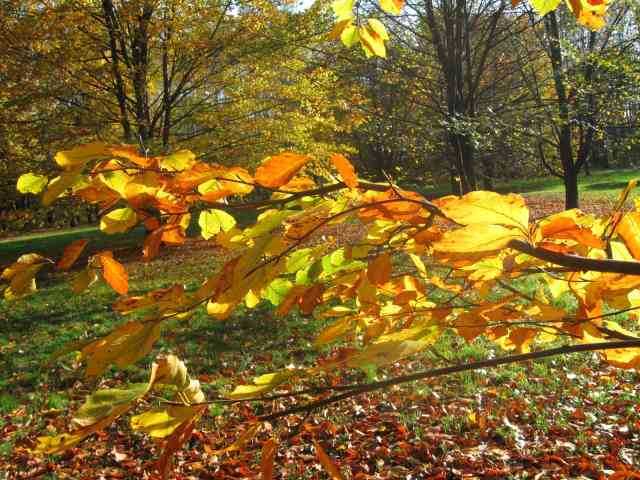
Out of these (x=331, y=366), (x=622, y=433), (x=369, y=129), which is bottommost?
(x=622, y=433)

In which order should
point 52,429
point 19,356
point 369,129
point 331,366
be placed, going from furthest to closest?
point 369,129 < point 19,356 < point 52,429 < point 331,366

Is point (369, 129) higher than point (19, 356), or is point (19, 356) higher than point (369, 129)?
point (369, 129)

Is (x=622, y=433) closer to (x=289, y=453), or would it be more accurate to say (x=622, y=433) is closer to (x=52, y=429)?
(x=289, y=453)

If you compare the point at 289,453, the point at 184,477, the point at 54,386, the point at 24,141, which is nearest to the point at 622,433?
the point at 289,453

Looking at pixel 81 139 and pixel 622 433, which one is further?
pixel 81 139

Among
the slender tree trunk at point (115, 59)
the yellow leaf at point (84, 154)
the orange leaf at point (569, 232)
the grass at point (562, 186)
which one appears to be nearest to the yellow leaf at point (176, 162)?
the yellow leaf at point (84, 154)

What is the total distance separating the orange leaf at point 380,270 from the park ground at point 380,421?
1713mm

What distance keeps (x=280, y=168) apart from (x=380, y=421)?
3.47m

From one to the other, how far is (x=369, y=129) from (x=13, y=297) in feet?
34.5

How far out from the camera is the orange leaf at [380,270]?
684 mm

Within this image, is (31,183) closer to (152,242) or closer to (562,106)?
(152,242)

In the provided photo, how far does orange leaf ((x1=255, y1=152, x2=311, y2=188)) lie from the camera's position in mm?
506

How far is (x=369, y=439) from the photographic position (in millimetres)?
3408

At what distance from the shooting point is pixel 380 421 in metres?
3.64
